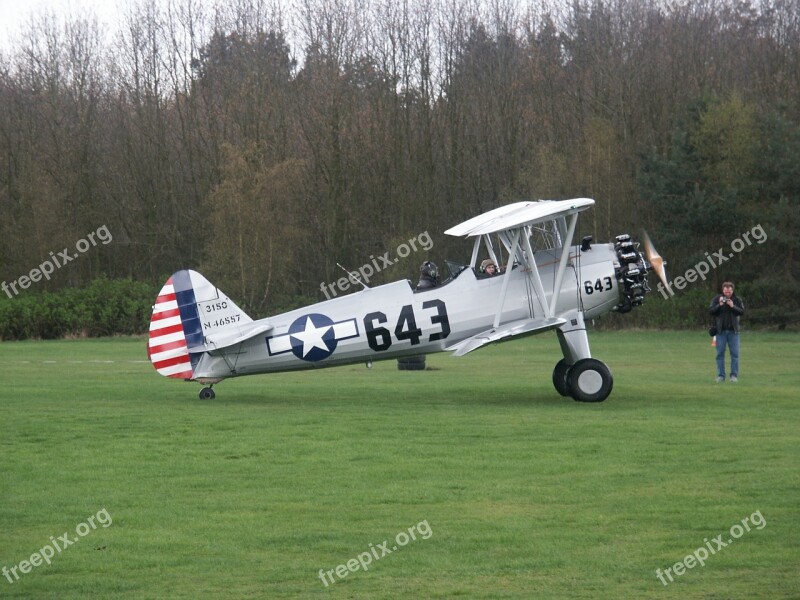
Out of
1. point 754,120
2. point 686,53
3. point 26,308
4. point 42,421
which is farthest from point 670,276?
point 42,421

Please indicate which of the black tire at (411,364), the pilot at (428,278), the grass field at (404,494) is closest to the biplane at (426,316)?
the pilot at (428,278)

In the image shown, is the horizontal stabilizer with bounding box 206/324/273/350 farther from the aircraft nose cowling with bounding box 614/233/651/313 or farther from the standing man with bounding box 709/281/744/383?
the standing man with bounding box 709/281/744/383

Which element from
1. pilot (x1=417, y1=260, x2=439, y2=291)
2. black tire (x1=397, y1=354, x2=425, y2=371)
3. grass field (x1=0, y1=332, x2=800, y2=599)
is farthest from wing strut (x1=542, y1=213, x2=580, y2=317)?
black tire (x1=397, y1=354, x2=425, y2=371)

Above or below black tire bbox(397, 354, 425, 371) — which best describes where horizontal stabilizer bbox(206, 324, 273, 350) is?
above

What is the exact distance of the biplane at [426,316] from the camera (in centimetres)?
1602

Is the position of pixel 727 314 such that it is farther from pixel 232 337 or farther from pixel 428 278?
pixel 232 337

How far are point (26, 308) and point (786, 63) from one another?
3433cm

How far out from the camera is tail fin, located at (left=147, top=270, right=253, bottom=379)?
53.5 ft

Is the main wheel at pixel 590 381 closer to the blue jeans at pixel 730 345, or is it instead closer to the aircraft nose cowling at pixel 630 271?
the aircraft nose cowling at pixel 630 271

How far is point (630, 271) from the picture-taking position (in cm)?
1614

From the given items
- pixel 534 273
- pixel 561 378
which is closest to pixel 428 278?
pixel 534 273

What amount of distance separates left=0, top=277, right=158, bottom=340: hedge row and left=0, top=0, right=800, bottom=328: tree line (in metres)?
2.88

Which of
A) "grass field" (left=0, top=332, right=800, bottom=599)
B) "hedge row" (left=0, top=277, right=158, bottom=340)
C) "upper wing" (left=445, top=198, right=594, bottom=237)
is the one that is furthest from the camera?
"hedge row" (left=0, top=277, right=158, bottom=340)

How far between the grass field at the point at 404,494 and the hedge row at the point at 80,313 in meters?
23.9
